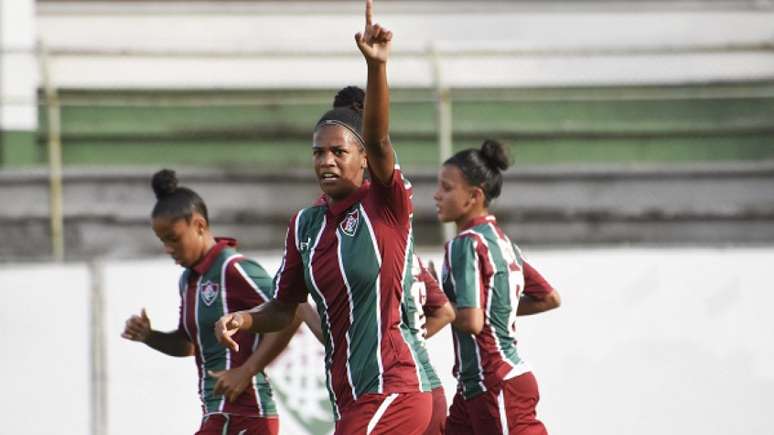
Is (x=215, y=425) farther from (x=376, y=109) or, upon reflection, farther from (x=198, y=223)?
(x=376, y=109)

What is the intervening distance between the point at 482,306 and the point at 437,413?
136cm

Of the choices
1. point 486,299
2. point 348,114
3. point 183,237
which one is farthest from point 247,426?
point 348,114

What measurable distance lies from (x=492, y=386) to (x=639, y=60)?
24.2 ft

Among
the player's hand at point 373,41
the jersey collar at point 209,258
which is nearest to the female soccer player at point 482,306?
the jersey collar at point 209,258

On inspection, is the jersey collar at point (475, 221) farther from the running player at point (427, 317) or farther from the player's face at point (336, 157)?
the player's face at point (336, 157)

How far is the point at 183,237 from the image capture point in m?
6.67

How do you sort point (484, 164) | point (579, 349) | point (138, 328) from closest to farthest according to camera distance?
point (138, 328), point (484, 164), point (579, 349)

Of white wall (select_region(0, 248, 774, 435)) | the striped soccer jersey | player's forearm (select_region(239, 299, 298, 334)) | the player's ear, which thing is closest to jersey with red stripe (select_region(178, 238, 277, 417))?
the player's ear

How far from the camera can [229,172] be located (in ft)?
39.5

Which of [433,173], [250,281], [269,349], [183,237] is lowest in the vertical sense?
[269,349]

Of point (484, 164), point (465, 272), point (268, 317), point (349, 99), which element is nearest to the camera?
point (349, 99)

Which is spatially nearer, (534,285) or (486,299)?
(486,299)

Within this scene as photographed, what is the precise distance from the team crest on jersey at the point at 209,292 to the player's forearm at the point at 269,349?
0.43 metres

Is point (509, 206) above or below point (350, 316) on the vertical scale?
above
